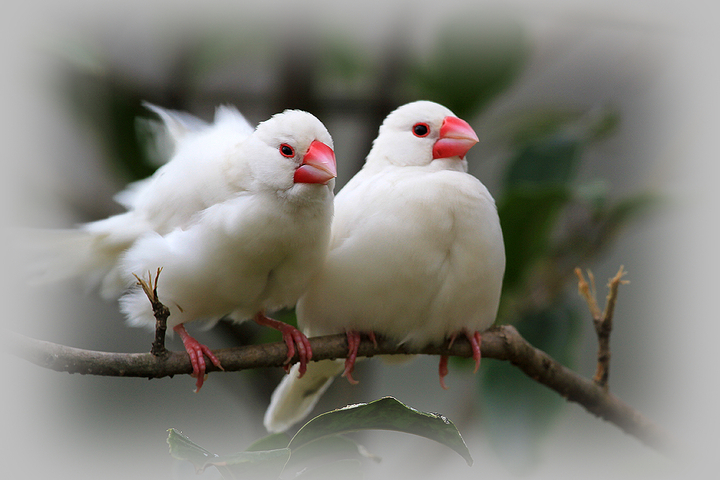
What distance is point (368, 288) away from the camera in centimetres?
180

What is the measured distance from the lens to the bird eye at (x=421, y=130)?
2.10 m

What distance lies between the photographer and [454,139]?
2.04 m

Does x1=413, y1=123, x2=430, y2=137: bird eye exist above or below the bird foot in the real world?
above

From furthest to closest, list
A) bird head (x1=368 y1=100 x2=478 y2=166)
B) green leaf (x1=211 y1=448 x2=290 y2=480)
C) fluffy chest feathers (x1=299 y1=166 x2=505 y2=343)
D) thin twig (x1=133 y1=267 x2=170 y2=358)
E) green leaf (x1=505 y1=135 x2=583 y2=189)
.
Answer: green leaf (x1=505 y1=135 x2=583 y2=189) < bird head (x1=368 y1=100 x2=478 y2=166) < fluffy chest feathers (x1=299 y1=166 x2=505 y2=343) < thin twig (x1=133 y1=267 x2=170 y2=358) < green leaf (x1=211 y1=448 x2=290 y2=480)

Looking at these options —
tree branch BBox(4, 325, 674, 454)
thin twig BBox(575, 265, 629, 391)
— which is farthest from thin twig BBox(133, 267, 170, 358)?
thin twig BBox(575, 265, 629, 391)

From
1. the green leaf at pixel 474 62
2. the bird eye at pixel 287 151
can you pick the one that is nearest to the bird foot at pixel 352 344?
the bird eye at pixel 287 151

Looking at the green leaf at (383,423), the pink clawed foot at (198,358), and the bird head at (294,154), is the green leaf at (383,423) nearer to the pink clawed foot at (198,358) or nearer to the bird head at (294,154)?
the pink clawed foot at (198,358)

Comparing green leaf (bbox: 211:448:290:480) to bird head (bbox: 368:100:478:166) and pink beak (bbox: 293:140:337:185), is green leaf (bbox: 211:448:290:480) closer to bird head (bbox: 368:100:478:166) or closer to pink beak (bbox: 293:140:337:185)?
pink beak (bbox: 293:140:337:185)

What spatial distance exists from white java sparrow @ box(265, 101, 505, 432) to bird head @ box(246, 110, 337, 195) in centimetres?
23

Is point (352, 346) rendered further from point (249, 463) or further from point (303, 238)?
point (249, 463)

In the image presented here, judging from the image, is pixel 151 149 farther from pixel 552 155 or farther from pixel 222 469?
pixel 222 469

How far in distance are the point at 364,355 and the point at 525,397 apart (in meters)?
0.80

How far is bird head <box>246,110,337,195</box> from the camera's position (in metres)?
1.61

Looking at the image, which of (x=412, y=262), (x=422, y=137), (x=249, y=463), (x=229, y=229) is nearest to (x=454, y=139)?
(x=422, y=137)
